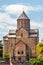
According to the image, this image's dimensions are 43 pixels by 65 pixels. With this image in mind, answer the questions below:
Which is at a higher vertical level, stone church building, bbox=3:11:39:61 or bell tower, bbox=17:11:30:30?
bell tower, bbox=17:11:30:30

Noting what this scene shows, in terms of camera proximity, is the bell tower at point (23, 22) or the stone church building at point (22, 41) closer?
the stone church building at point (22, 41)

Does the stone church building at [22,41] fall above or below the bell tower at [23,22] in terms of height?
below

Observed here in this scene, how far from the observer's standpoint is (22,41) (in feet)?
334

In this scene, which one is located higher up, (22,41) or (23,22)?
(23,22)

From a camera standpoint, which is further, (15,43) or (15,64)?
(15,43)

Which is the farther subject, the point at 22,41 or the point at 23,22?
the point at 23,22

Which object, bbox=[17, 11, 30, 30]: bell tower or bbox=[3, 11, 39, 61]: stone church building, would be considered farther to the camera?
bbox=[17, 11, 30, 30]: bell tower

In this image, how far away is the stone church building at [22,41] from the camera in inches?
3979

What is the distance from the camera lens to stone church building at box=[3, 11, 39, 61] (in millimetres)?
101062

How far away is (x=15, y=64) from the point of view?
7931cm

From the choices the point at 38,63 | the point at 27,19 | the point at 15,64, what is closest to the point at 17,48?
the point at 27,19

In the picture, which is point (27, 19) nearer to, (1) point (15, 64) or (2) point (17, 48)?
(2) point (17, 48)

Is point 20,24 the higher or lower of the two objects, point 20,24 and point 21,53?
the higher

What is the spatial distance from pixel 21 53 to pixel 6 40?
5.85 meters
